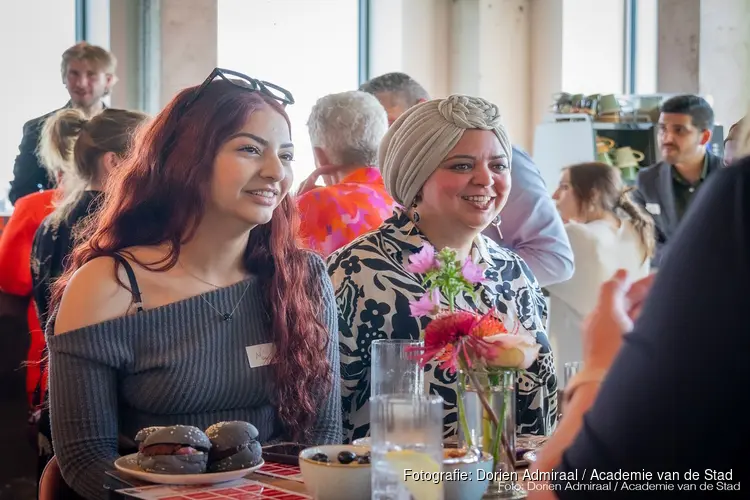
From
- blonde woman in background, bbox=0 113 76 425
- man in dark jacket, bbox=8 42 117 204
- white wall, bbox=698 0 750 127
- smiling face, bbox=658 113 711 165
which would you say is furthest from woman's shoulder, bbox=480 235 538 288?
white wall, bbox=698 0 750 127

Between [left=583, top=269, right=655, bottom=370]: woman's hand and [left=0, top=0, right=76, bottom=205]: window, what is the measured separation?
5.22 meters

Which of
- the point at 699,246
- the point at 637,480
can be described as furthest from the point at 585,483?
the point at 699,246

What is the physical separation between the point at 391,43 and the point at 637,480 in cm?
672

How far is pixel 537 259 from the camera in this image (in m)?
3.43

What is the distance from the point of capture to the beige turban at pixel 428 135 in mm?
2477

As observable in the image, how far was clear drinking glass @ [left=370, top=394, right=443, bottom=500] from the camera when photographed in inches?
49.8

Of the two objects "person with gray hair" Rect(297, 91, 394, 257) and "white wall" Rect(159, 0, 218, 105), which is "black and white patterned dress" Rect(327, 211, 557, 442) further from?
"white wall" Rect(159, 0, 218, 105)

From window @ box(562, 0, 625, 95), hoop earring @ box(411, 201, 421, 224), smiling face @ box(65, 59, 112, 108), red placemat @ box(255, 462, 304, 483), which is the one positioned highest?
window @ box(562, 0, 625, 95)

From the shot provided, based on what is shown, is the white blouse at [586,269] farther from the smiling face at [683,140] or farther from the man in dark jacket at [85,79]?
the man in dark jacket at [85,79]

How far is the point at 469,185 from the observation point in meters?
2.47

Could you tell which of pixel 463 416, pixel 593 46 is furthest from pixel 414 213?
pixel 593 46

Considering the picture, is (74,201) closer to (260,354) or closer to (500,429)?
(260,354)

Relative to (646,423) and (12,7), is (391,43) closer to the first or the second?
(12,7)

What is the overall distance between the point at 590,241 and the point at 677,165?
5.18 ft
